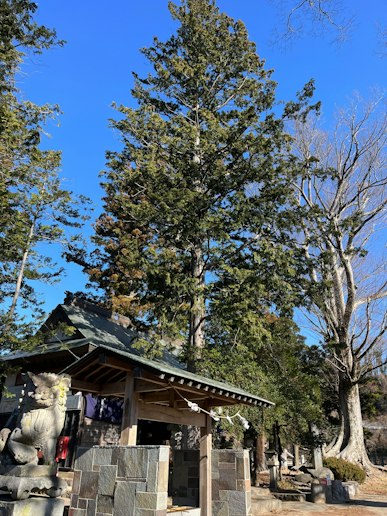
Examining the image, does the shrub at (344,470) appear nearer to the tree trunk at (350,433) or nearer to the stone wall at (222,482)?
the tree trunk at (350,433)

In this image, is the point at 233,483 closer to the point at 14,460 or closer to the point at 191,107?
the point at 14,460

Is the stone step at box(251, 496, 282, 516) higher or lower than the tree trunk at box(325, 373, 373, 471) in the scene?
lower

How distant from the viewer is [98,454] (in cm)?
545

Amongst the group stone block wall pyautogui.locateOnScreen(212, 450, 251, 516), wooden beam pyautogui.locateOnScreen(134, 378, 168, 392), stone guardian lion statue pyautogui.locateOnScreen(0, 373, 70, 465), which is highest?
wooden beam pyautogui.locateOnScreen(134, 378, 168, 392)

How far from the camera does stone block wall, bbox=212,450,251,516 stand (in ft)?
23.6

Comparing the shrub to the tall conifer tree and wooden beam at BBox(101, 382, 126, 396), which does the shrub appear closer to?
the tall conifer tree

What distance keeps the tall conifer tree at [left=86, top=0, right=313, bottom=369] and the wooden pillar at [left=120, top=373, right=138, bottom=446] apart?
371cm

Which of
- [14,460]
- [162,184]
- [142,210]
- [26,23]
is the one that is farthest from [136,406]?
[26,23]

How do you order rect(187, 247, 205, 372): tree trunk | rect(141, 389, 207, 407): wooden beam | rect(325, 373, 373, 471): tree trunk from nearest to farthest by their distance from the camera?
rect(141, 389, 207, 407): wooden beam < rect(187, 247, 205, 372): tree trunk < rect(325, 373, 373, 471): tree trunk

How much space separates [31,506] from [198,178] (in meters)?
9.65

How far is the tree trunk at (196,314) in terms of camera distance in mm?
10180

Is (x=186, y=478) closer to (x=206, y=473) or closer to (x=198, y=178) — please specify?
(x=206, y=473)

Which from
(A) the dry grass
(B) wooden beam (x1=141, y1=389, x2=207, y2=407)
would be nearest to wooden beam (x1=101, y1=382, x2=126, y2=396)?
(B) wooden beam (x1=141, y1=389, x2=207, y2=407)

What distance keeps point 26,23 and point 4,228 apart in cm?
462
